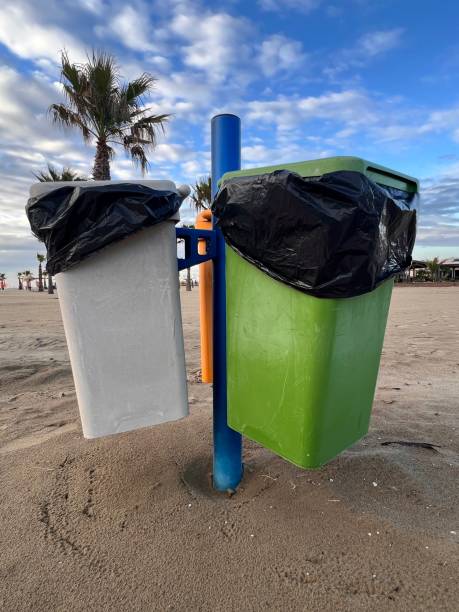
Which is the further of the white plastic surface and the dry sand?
the white plastic surface

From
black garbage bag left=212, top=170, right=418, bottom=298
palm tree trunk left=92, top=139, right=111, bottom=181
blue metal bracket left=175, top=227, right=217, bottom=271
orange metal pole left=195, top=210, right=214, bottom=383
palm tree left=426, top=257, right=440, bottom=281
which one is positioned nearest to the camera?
black garbage bag left=212, top=170, right=418, bottom=298

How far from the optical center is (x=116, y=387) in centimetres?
150

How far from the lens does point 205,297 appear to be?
1.92 m

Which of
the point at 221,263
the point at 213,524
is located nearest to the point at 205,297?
the point at 221,263

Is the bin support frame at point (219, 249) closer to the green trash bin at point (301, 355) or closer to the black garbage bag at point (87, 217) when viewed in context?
the green trash bin at point (301, 355)

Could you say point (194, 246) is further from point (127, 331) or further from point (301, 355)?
point (301, 355)

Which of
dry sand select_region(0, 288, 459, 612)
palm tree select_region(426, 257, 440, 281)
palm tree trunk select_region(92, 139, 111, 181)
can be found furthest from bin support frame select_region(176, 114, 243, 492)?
palm tree select_region(426, 257, 440, 281)

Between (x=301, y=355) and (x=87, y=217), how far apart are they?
2.96ft

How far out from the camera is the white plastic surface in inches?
56.3

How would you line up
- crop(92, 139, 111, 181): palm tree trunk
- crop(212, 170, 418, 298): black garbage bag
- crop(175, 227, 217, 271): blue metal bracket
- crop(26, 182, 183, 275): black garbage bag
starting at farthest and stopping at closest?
crop(92, 139, 111, 181): palm tree trunk
crop(175, 227, 217, 271): blue metal bracket
crop(26, 182, 183, 275): black garbage bag
crop(212, 170, 418, 298): black garbage bag

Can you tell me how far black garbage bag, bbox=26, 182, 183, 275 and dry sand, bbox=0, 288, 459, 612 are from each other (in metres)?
1.12

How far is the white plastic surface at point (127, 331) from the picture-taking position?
1431 millimetres

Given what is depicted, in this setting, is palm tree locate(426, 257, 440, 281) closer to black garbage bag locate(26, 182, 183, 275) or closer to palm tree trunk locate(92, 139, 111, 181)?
palm tree trunk locate(92, 139, 111, 181)

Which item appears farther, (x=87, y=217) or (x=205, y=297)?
(x=205, y=297)
